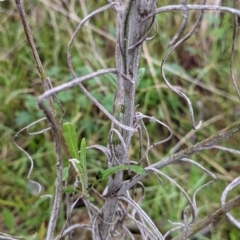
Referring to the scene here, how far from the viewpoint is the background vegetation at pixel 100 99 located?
4.24 ft

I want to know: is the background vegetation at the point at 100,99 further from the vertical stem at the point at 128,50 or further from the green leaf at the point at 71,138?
the vertical stem at the point at 128,50

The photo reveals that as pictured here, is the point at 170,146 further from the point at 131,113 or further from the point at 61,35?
the point at 131,113

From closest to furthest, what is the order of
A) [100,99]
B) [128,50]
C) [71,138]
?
[128,50] → [71,138] → [100,99]

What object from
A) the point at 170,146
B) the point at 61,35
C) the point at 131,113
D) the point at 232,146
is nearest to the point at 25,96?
the point at 61,35

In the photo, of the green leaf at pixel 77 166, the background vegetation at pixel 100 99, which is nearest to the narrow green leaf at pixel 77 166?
the green leaf at pixel 77 166

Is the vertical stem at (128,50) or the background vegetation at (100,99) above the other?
the vertical stem at (128,50)

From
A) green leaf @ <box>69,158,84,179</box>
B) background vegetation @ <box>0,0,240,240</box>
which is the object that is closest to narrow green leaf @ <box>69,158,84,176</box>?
green leaf @ <box>69,158,84,179</box>

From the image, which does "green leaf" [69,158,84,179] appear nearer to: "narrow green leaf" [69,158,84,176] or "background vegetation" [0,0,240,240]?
"narrow green leaf" [69,158,84,176]

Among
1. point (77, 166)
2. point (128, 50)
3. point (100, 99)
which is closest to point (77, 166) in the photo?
point (77, 166)

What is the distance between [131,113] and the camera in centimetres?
58

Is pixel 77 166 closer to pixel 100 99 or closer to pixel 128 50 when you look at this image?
pixel 128 50

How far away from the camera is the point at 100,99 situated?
1520 millimetres

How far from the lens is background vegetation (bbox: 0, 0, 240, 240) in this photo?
129 centimetres

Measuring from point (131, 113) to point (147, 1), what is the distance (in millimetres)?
140
